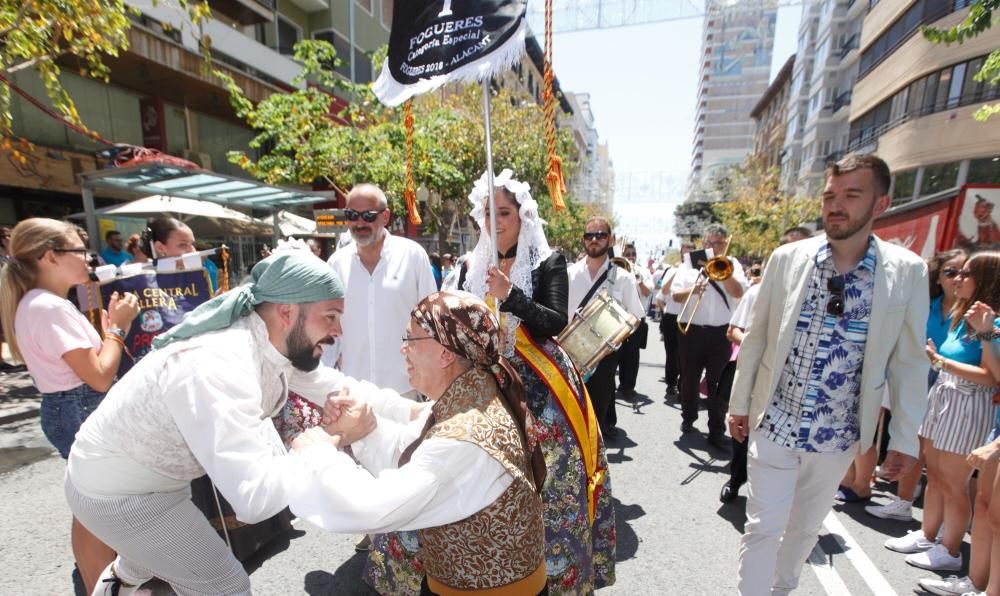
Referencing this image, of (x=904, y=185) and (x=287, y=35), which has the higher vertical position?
(x=287, y=35)

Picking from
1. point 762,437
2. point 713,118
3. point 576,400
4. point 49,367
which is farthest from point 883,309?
point 713,118

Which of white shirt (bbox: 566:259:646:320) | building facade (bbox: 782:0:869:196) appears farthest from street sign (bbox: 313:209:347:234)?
building facade (bbox: 782:0:869:196)

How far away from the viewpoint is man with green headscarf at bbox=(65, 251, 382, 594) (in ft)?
4.31

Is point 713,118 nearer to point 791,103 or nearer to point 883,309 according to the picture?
point 791,103

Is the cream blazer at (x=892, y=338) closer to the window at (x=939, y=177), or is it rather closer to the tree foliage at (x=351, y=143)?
the tree foliage at (x=351, y=143)

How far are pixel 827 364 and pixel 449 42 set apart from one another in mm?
2463

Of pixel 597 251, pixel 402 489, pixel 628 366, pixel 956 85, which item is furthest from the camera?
pixel 956 85

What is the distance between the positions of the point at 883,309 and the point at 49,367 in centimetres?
397

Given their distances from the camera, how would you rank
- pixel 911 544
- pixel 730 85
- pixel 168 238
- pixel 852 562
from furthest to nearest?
pixel 730 85 < pixel 168 238 < pixel 911 544 < pixel 852 562

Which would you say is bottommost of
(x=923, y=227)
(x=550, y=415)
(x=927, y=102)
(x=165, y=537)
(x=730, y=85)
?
(x=165, y=537)

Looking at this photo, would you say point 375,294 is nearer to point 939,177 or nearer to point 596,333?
point 596,333

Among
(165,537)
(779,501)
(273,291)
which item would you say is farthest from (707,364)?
(165,537)

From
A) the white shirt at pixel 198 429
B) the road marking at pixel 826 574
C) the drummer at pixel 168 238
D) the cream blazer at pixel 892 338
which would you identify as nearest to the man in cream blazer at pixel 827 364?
the cream blazer at pixel 892 338

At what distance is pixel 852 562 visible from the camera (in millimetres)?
2953
